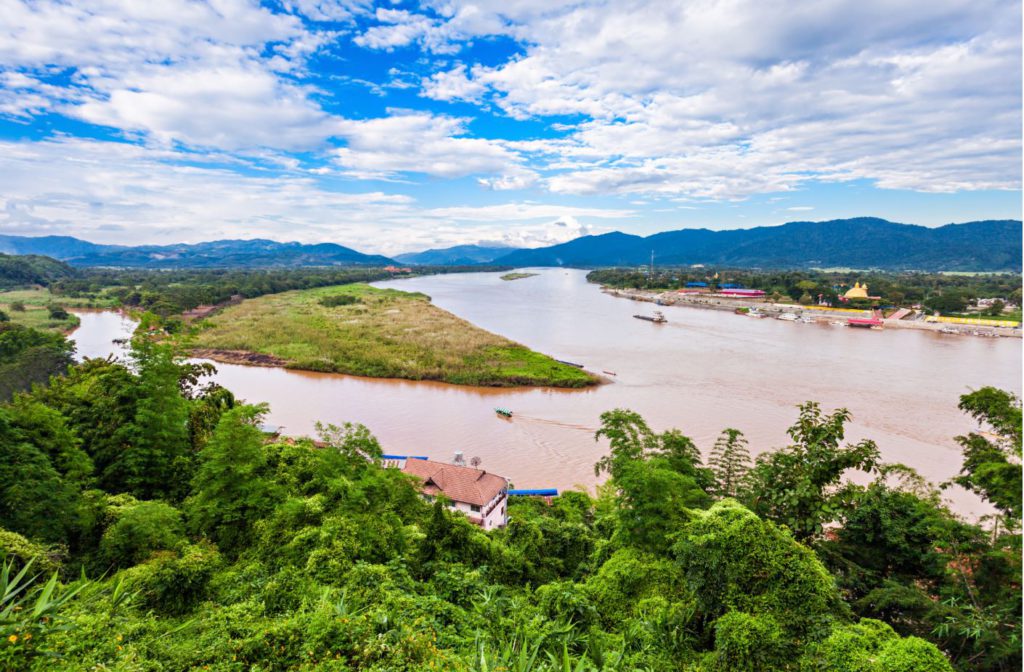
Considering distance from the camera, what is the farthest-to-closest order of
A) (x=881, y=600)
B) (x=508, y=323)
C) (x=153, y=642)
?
1. (x=508, y=323)
2. (x=881, y=600)
3. (x=153, y=642)

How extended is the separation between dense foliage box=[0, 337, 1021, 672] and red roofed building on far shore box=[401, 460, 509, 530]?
231 cm

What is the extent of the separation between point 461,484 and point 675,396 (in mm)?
15345

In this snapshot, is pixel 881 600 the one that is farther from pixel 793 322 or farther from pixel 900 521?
pixel 793 322

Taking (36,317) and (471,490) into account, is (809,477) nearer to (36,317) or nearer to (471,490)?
(471,490)

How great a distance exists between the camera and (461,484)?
41.7ft

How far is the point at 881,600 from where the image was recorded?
20.2 feet

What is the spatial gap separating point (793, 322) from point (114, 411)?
5880 cm

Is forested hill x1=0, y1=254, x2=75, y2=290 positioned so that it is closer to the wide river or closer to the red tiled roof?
the wide river

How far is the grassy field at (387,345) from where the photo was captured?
28.7m

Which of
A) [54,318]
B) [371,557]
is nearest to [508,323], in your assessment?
[54,318]

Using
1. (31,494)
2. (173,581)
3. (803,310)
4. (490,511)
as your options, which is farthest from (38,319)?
(803,310)

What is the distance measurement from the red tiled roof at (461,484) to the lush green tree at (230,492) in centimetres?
519

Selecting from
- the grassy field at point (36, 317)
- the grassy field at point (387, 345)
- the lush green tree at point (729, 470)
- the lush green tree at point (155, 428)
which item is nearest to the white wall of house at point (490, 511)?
the lush green tree at point (729, 470)

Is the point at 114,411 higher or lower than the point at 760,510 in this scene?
higher
